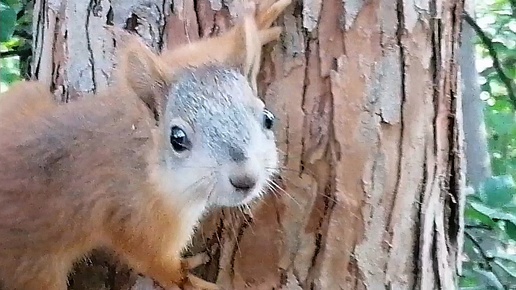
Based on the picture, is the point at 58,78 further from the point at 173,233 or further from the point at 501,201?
the point at 501,201

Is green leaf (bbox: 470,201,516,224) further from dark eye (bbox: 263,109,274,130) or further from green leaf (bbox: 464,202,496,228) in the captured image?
dark eye (bbox: 263,109,274,130)

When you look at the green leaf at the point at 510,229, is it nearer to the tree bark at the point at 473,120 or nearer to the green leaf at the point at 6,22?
the tree bark at the point at 473,120

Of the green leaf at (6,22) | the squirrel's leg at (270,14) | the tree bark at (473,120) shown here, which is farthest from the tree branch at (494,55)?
the green leaf at (6,22)

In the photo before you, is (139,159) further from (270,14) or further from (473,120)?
(473,120)

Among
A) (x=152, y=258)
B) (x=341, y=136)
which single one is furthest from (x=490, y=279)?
(x=152, y=258)

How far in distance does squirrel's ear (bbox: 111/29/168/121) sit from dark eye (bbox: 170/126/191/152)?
0.13 ft

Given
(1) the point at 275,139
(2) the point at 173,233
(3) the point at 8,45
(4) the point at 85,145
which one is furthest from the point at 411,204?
(3) the point at 8,45

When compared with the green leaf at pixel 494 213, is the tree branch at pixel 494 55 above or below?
above

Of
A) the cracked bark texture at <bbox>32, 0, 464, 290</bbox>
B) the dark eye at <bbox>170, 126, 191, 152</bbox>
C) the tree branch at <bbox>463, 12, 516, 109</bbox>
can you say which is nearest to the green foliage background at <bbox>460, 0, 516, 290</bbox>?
the tree branch at <bbox>463, 12, 516, 109</bbox>

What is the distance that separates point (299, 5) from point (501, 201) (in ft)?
1.60

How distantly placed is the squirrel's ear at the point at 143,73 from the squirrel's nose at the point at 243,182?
14cm

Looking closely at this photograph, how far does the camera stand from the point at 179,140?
0.75m

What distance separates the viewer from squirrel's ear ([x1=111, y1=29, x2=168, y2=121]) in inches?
A: 29.5

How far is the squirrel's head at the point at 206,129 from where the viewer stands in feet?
2.32
